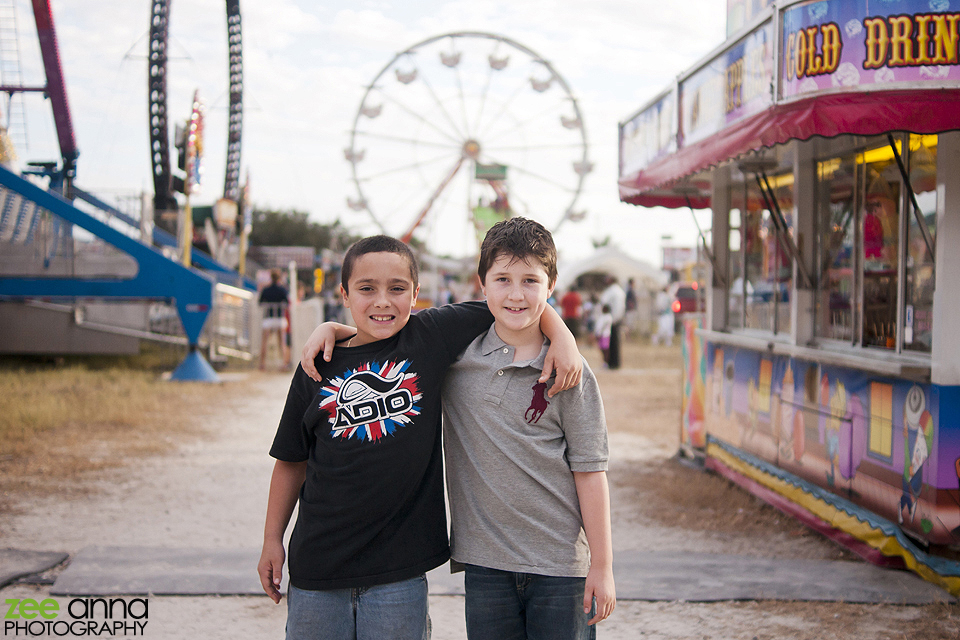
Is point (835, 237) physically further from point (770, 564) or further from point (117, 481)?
point (117, 481)

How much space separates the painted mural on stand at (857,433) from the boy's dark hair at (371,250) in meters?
2.66

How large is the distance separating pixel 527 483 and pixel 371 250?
2.25ft

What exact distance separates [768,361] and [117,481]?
457 centimetres

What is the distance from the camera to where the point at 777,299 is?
18.2 feet

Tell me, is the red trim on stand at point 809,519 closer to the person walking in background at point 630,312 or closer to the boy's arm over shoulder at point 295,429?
the boy's arm over shoulder at point 295,429

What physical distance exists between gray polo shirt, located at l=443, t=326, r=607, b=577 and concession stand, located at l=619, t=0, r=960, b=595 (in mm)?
2074

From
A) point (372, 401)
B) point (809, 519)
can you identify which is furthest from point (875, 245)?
point (372, 401)

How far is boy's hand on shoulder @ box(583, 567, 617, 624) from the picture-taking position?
182 centimetres

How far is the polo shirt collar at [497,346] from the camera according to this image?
1.92m

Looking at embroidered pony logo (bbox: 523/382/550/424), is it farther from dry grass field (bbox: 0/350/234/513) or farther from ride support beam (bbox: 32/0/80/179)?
ride support beam (bbox: 32/0/80/179)

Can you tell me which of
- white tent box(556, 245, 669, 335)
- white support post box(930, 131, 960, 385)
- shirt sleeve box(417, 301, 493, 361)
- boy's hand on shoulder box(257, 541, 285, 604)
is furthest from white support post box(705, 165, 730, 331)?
white tent box(556, 245, 669, 335)

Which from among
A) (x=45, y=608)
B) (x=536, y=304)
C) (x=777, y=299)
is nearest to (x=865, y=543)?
(x=777, y=299)

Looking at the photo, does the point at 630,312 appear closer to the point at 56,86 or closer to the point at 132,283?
the point at 132,283

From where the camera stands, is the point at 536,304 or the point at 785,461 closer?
the point at 536,304
